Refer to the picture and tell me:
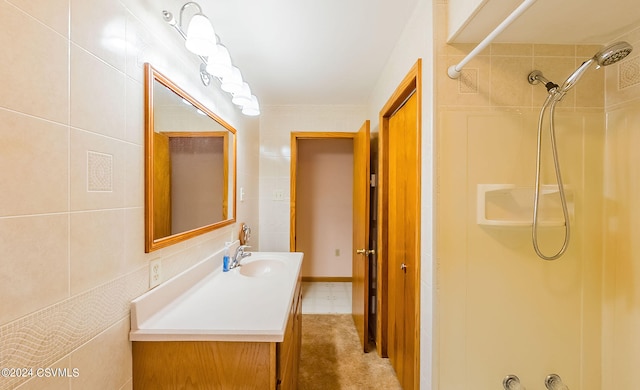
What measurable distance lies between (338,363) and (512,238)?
1571mm

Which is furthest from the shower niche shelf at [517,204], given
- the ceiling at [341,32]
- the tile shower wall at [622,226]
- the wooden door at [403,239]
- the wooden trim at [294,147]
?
the wooden trim at [294,147]

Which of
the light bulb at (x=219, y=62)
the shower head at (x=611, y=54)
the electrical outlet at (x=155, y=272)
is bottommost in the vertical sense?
the electrical outlet at (x=155, y=272)

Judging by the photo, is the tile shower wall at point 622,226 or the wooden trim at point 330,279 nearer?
the tile shower wall at point 622,226

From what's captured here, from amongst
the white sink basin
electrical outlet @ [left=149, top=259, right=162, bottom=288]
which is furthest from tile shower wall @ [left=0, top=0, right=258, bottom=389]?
the white sink basin

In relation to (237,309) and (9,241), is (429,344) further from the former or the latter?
(9,241)

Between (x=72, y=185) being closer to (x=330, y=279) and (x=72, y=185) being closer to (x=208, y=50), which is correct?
(x=208, y=50)

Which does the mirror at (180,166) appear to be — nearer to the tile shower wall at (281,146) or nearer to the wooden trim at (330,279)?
the tile shower wall at (281,146)

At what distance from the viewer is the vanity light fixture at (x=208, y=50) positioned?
1000 millimetres

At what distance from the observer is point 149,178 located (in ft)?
3.14

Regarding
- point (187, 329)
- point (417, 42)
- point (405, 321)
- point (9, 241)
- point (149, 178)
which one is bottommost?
point (405, 321)

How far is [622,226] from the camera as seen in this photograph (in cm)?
105

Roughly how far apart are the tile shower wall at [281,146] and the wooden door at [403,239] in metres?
0.87

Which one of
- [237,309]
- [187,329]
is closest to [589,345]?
[237,309]

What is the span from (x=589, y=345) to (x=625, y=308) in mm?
226
